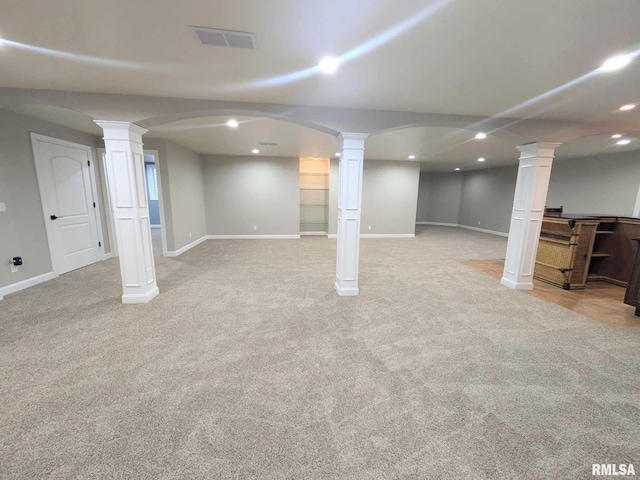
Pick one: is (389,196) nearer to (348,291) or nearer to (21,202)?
(348,291)

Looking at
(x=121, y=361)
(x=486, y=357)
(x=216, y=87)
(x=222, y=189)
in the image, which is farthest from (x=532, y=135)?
(x=222, y=189)

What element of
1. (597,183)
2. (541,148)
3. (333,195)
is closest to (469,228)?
(597,183)

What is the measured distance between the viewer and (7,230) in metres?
3.38

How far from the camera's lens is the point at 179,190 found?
5.70 m

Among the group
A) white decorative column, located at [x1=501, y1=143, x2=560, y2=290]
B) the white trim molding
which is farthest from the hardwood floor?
the white trim molding

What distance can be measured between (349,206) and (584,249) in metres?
3.65

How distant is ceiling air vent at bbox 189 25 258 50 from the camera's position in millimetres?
1718

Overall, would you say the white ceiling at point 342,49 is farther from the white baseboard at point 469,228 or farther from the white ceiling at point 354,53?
the white baseboard at point 469,228

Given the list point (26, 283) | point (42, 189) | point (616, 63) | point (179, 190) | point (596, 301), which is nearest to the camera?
point (616, 63)

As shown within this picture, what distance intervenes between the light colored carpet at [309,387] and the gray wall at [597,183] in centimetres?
514

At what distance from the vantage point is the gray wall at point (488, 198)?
28.6ft

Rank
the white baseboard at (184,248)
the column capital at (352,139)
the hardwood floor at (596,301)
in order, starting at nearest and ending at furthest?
the hardwood floor at (596,301) → the column capital at (352,139) → the white baseboard at (184,248)

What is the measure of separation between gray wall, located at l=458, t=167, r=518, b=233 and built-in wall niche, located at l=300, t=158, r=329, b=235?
19.8 feet

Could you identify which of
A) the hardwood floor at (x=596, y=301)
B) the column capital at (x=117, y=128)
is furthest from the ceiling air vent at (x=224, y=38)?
the hardwood floor at (x=596, y=301)
